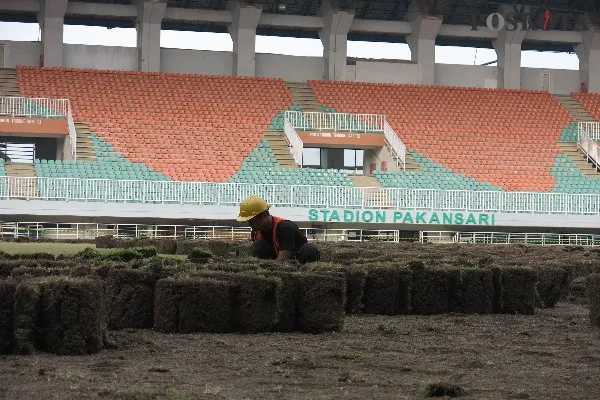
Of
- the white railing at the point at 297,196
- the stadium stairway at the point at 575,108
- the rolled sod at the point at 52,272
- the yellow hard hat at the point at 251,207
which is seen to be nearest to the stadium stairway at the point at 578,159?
the stadium stairway at the point at 575,108

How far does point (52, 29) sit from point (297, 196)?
14370mm

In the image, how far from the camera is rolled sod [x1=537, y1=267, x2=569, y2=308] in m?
15.3

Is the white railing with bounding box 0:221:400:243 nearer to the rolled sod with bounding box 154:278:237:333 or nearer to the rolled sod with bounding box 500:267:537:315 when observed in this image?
the rolled sod with bounding box 500:267:537:315

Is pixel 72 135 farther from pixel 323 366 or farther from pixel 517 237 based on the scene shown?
pixel 323 366

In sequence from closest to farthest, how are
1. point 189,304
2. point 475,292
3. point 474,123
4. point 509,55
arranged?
point 189,304
point 475,292
point 474,123
point 509,55

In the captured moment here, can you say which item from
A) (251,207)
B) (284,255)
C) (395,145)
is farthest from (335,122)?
(251,207)

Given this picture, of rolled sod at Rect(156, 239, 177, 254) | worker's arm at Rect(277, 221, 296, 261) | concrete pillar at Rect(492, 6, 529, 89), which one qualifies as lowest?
rolled sod at Rect(156, 239, 177, 254)

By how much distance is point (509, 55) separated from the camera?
51969 mm

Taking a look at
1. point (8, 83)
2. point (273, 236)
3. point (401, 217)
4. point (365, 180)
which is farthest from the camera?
point (8, 83)

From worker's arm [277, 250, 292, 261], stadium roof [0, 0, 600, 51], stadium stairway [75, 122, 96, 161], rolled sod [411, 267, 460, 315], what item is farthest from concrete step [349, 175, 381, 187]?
worker's arm [277, 250, 292, 261]

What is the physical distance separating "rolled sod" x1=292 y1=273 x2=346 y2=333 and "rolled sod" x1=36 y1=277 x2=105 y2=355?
250cm

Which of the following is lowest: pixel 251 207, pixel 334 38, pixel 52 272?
pixel 52 272

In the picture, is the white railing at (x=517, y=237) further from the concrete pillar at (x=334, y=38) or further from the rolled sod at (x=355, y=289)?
the rolled sod at (x=355, y=289)

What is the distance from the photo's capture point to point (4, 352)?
856 centimetres
